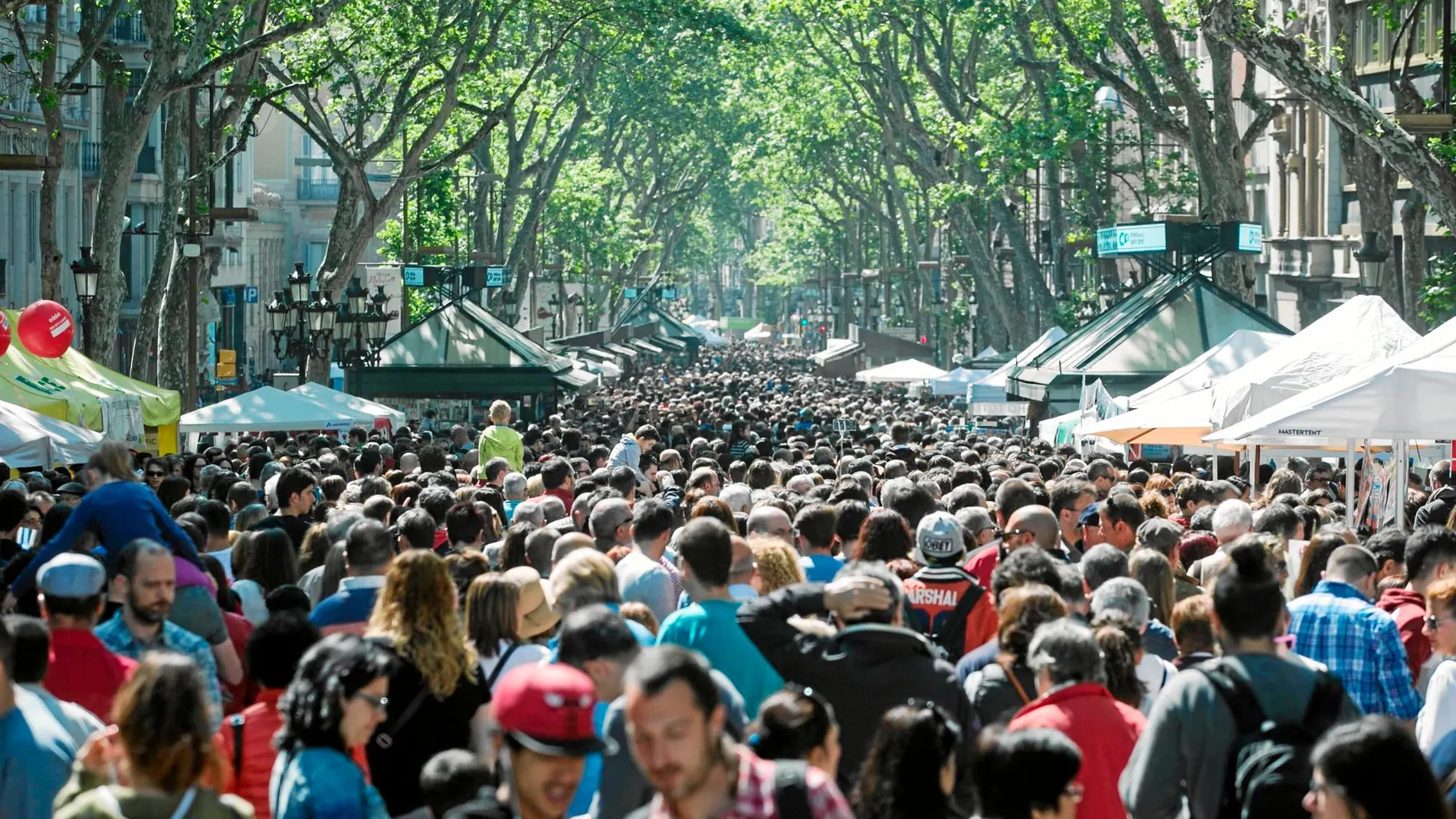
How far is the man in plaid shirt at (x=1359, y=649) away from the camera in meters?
7.06

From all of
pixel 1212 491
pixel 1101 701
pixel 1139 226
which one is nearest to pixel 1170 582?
pixel 1101 701

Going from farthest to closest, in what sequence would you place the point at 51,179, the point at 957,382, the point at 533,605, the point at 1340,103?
the point at 957,382, the point at 51,179, the point at 1340,103, the point at 533,605

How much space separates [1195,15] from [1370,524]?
1260cm

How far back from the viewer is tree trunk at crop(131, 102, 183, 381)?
24.0m

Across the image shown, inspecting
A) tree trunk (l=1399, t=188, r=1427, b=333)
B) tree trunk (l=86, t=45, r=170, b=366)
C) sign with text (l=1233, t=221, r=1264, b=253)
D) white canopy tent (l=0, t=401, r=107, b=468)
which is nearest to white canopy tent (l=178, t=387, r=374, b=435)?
tree trunk (l=86, t=45, r=170, b=366)

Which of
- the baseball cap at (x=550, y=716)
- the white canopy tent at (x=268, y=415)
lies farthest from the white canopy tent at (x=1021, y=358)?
the baseball cap at (x=550, y=716)

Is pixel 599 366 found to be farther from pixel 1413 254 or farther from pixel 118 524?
pixel 118 524

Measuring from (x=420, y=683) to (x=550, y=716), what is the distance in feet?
5.22

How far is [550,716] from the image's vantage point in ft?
15.0

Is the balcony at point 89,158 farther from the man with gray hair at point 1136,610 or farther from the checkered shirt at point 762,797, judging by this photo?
the checkered shirt at point 762,797

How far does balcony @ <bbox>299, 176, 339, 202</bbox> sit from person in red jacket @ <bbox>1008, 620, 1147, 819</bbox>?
62112mm

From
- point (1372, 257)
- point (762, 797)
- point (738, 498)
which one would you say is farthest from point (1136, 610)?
point (1372, 257)

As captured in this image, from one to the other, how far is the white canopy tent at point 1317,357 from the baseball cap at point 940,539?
860cm

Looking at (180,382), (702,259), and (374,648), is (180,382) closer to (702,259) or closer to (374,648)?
(374,648)
